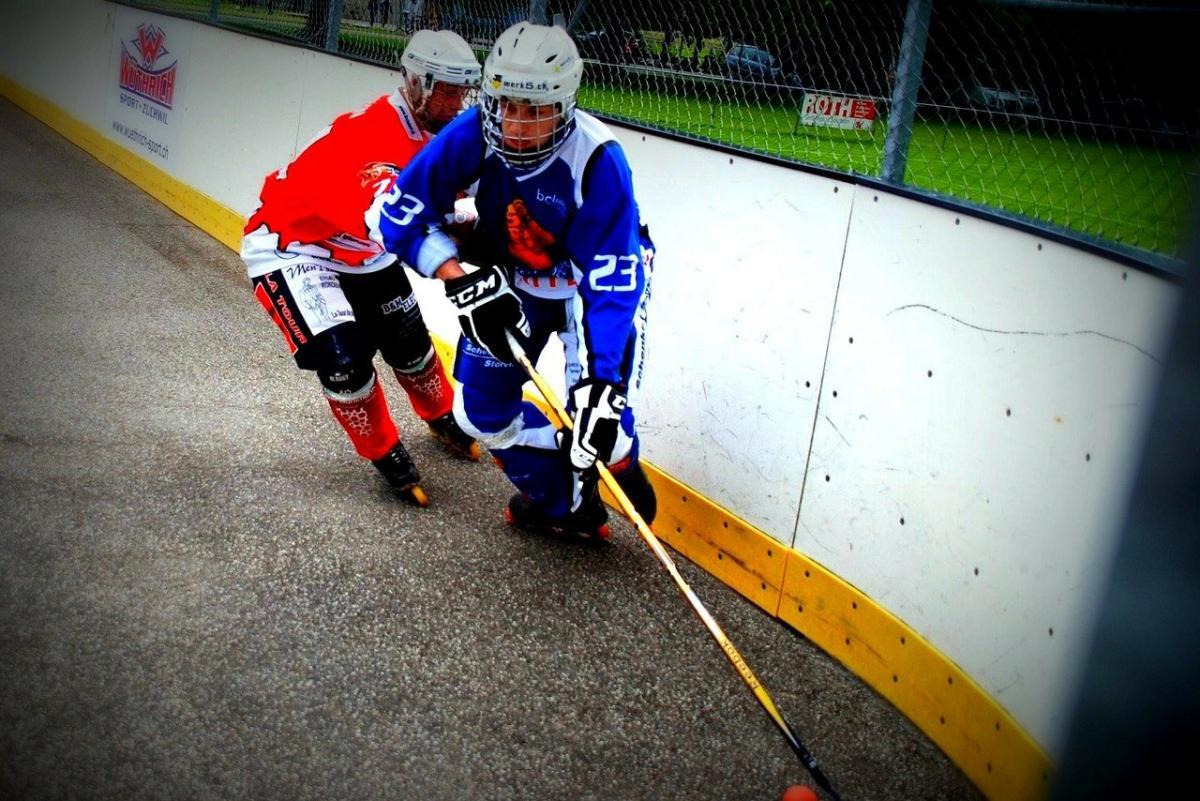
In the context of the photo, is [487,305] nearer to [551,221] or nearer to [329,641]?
[551,221]

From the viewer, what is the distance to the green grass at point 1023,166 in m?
3.22

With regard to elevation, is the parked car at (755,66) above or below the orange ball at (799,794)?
above

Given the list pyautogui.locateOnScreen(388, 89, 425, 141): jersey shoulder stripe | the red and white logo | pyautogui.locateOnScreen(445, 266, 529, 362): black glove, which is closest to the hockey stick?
pyautogui.locateOnScreen(445, 266, 529, 362): black glove

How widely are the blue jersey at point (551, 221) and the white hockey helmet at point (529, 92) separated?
148 mm

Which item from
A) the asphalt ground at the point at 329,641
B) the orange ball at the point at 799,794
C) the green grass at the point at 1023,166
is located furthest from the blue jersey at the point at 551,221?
the orange ball at the point at 799,794

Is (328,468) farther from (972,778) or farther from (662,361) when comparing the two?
(972,778)

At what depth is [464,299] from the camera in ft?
14.3

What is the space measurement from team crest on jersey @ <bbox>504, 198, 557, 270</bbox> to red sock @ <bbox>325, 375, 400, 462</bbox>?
1.05 metres

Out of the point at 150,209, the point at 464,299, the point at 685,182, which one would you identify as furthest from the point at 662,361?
the point at 150,209

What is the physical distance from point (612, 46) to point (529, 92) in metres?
2.18

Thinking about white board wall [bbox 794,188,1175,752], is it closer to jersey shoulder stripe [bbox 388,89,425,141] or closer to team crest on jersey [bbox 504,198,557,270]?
team crest on jersey [bbox 504,198,557,270]

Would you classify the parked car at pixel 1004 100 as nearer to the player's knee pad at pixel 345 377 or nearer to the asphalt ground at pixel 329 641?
the asphalt ground at pixel 329 641

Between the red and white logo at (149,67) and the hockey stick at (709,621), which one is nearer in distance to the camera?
the hockey stick at (709,621)

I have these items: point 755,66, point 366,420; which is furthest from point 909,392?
point 366,420
